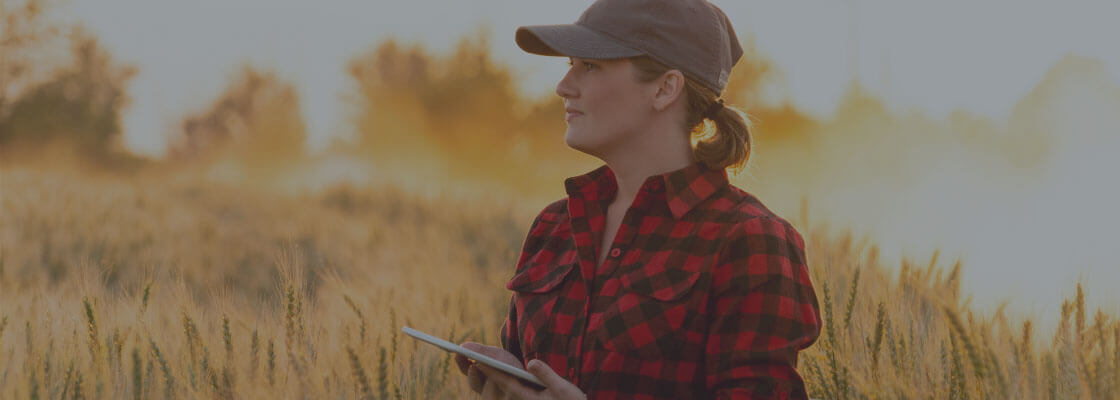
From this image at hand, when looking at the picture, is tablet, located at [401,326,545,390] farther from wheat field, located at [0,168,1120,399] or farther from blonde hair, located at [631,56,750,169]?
blonde hair, located at [631,56,750,169]

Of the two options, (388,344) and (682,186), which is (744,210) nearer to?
(682,186)

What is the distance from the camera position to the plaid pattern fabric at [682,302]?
1.98m

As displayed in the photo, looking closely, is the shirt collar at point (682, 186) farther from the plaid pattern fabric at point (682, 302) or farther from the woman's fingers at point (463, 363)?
the woman's fingers at point (463, 363)

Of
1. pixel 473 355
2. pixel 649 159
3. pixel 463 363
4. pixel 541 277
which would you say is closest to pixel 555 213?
pixel 541 277

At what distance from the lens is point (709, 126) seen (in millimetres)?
2457

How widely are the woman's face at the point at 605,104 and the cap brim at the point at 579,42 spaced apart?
3 cm

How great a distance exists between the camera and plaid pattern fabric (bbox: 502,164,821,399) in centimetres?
198

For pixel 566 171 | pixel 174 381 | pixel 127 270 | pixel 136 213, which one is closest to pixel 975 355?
pixel 174 381

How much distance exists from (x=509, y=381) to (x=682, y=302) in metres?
0.39

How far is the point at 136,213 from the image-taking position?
9578mm

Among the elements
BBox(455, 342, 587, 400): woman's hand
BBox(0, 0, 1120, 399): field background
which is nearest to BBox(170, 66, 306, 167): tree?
BBox(0, 0, 1120, 399): field background

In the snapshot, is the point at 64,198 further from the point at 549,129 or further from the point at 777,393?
the point at 549,129

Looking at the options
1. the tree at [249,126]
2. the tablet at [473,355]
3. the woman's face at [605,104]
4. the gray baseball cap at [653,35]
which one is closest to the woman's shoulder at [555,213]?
the woman's face at [605,104]

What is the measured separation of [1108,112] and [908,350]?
12.9 m
